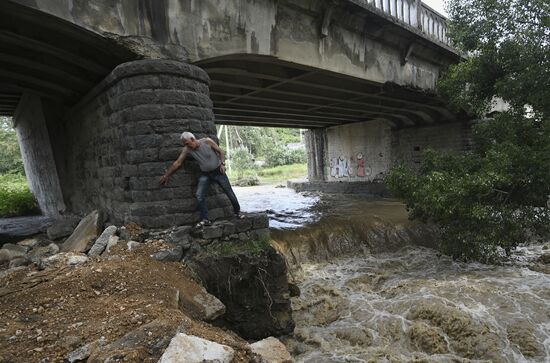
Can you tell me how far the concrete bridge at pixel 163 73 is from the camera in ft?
16.5

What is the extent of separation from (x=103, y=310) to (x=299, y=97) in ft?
31.4

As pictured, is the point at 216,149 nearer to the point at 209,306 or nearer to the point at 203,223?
the point at 203,223

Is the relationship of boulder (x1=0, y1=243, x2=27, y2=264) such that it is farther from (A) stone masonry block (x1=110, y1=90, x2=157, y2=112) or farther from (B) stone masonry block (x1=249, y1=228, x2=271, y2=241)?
(B) stone masonry block (x1=249, y1=228, x2=271, y2=241)

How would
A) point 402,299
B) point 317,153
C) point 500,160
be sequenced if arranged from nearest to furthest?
point 402,299
point 500,160
point 317,153

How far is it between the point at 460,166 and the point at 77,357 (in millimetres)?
8160

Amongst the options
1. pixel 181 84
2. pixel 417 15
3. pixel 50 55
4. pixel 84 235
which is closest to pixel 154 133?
pixel 181 84

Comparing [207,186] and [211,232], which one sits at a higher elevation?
[207,186]

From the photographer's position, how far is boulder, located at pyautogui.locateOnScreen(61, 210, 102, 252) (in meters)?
5.17

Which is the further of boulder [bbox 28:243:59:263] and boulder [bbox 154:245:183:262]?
boulder [bbox 28:243:59:263]

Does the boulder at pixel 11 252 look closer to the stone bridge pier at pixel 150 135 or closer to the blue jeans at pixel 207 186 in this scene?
the stone bridge pier at pixel 150 135

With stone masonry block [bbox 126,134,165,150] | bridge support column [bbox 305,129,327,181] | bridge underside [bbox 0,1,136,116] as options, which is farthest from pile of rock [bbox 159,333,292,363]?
bridge support column [bbox 305,129,327,181]

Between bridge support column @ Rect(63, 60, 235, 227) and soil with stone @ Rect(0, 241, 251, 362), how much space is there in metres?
0.66

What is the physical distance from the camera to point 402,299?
640 cm

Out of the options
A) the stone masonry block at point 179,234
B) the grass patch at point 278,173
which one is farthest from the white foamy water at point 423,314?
the grass patch at point 278,173
